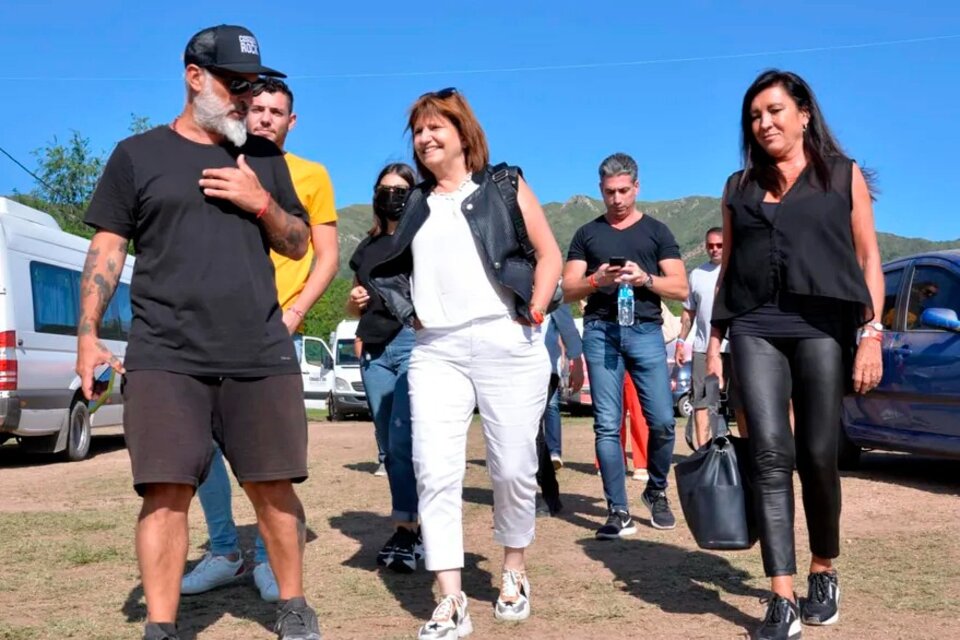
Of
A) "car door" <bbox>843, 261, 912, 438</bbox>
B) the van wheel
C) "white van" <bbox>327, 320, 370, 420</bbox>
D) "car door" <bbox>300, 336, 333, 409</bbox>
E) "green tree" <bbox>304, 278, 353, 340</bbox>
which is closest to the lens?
"car door" <bbox>843, 261, 912, 438</bbox>

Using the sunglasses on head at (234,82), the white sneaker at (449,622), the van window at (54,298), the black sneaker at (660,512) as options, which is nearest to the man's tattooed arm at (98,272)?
the sunglasses on head at (234,82)

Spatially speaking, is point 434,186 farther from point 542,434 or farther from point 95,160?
point 95,160

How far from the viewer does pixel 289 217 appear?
180 inches

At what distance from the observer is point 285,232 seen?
4.54 meters

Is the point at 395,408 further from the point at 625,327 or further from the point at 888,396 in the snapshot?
the point at 888,396

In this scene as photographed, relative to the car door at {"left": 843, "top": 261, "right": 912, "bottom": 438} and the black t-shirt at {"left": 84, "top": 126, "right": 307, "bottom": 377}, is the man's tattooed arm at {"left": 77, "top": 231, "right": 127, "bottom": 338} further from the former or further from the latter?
the car door at {"left": 843, "top": 261, "right": 912, "bottom": 438}

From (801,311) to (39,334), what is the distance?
1086 cm

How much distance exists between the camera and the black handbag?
16.3 ft

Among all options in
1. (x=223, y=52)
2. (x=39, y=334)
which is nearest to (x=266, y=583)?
(x=223, y=52)

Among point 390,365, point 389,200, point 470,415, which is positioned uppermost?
point 389,200

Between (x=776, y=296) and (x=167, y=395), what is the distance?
2.38 m

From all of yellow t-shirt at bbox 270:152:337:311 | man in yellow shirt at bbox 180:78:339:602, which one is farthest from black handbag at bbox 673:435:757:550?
yellow t-shirt at bbox 270:152:337:311

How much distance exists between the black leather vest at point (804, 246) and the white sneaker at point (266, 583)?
7.53ft

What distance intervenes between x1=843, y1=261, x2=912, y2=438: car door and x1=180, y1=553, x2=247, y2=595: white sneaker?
18.1 feet
